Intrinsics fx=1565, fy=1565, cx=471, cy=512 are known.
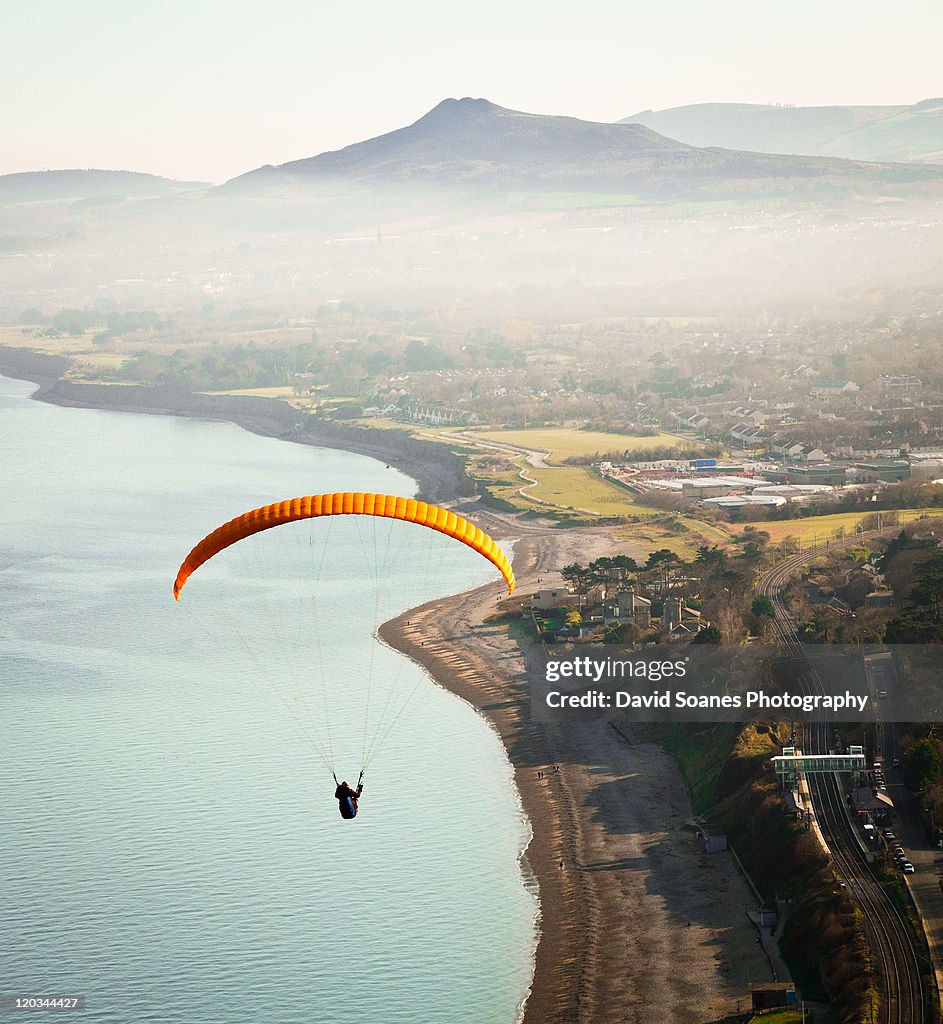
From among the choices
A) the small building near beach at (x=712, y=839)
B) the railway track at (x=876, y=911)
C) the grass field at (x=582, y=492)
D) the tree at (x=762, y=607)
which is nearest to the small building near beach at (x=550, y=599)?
the tree at (x=762, y=607)

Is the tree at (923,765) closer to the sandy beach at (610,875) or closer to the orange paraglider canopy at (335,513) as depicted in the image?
the sandy beach at (610,875)

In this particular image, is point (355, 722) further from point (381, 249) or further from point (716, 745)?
point (381, 249)

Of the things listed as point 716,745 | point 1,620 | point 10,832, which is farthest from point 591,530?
point 10,832

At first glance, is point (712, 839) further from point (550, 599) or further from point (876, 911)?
point (550, 599)

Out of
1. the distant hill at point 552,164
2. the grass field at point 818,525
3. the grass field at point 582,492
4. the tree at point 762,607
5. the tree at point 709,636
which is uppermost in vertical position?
the distant hill at point 552,164

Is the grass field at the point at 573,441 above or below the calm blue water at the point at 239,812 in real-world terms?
Result: above

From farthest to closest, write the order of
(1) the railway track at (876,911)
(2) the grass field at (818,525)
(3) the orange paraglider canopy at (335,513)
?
1. (2) the grass field at (818,525)
2. (1) the railway track at (876,911)
3. (3) the orange paraglider canopy at (335,513)
